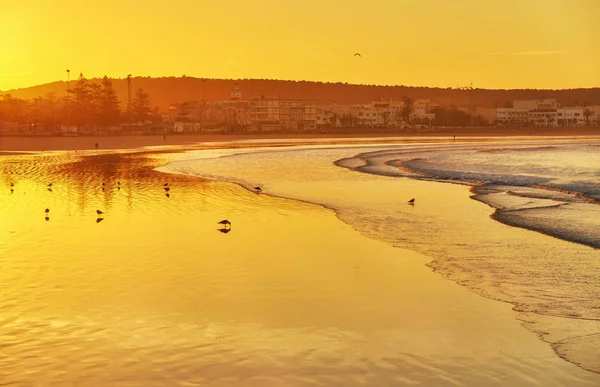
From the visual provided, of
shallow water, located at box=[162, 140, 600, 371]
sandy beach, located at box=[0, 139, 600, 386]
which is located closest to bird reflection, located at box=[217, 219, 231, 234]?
sandy beach, located at box=[0, 139, 600, 386]

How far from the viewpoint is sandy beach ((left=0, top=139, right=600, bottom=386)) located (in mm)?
8641

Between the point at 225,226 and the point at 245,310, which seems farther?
the point at 225,226

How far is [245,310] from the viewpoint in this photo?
1127cm

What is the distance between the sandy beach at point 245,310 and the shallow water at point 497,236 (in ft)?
1.15

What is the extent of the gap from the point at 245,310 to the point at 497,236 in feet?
31.6

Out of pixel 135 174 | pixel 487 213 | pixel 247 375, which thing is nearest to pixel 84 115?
pixel 135 174

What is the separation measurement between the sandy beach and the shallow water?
1.15 ft

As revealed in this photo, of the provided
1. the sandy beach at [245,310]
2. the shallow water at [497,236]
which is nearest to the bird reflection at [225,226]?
the sandy beach at [245,310]

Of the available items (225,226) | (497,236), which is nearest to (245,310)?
(225,226)

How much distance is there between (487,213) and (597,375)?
15426 millimetres

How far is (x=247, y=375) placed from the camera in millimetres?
8477

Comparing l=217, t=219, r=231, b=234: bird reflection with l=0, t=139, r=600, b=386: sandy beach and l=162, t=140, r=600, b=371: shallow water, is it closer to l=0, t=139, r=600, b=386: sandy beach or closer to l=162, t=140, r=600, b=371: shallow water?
l=0, t=139, r=600, b=386: sandy beach

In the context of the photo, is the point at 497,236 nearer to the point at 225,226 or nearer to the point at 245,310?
the point at 225,226

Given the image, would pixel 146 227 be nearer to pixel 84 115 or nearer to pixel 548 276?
pixel 548 276
